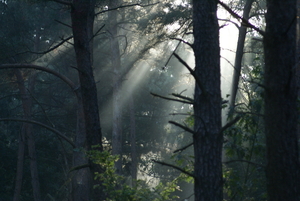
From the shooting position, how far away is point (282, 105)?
3787mm

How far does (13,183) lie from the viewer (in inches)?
831

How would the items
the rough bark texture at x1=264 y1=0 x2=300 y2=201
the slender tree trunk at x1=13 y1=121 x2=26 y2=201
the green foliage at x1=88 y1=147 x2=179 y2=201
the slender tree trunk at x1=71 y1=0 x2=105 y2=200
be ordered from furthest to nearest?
the slender tree trunk at x1=13 y1=121 x2=26 y2=201
the slender tree trunk at x1=71 y1=0 x2=105 y2=200
the green foliage at x1=88 y1=147 x2=179 y2=201
the rough bark texture at x1=264 y1=0 x2=300 y2=201

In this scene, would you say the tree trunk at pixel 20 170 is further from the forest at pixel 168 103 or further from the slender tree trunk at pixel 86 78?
the slender tree trunk at pixel 86 78

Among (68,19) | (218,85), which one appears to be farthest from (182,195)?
(218,85)

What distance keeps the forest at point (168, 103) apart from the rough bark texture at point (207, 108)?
0.01 meters

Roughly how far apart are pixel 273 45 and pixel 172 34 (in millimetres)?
9560

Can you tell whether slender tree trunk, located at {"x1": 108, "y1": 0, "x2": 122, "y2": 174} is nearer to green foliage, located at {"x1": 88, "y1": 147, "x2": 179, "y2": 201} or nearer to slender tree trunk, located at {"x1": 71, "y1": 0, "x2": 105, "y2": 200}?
slender tree trunk, located at {"x1": 71, "y1": 0, "x2": 105, "y2": 200}

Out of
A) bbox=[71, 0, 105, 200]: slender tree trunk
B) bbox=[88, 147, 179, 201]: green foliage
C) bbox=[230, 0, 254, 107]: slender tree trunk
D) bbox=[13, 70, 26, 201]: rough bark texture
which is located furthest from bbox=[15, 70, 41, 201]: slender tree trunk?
bbox=[88, 147, 179, 201]: green foliage

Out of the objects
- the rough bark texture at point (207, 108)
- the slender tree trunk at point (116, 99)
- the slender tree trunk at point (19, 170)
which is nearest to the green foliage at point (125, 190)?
the rough bark texture at point (207, 108)

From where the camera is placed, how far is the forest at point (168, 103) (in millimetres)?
3850

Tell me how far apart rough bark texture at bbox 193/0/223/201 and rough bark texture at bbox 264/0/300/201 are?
0.74m

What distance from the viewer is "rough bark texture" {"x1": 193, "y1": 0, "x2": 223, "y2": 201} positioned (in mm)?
4395

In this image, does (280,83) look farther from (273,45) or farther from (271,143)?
(271,143)

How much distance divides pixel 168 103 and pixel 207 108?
76.7 ft
